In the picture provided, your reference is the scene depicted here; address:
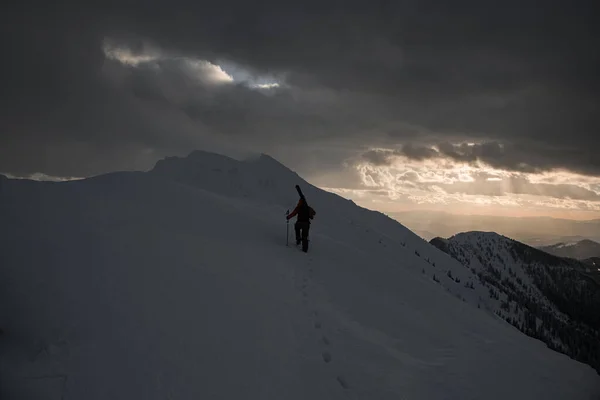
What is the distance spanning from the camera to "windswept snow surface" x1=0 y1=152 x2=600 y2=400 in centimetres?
538

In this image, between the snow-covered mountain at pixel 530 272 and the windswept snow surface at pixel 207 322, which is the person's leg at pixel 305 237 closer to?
the windswept snow surface at pixel 207 322

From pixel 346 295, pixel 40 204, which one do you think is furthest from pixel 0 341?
pixel 346 295

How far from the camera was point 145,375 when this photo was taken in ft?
17.0

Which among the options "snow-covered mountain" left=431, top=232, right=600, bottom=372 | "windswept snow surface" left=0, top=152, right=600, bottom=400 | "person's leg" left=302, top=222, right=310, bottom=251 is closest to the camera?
"windswept snow surface" left=0, top=152, right=600, bottom=400

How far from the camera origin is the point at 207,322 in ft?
22.0

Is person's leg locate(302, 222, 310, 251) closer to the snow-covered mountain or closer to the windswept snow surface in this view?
the windswept snow surface

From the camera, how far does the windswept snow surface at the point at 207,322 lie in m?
5.38

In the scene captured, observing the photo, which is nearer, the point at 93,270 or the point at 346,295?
the point at 93,270

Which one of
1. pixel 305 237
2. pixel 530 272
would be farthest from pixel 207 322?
pixel 530 272

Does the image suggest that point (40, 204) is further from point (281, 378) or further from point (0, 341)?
point (281, 378)

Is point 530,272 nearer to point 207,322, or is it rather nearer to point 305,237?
point 305,237

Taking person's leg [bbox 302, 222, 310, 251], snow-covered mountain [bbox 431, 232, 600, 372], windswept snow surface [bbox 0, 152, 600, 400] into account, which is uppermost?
person's leg [bbox 302, 222, 310, 251]

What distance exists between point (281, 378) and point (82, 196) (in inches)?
384

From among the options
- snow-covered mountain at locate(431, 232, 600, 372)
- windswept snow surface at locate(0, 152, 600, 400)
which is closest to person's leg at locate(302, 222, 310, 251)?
windswept snow surface at locate(0, 152, 600, 400)
